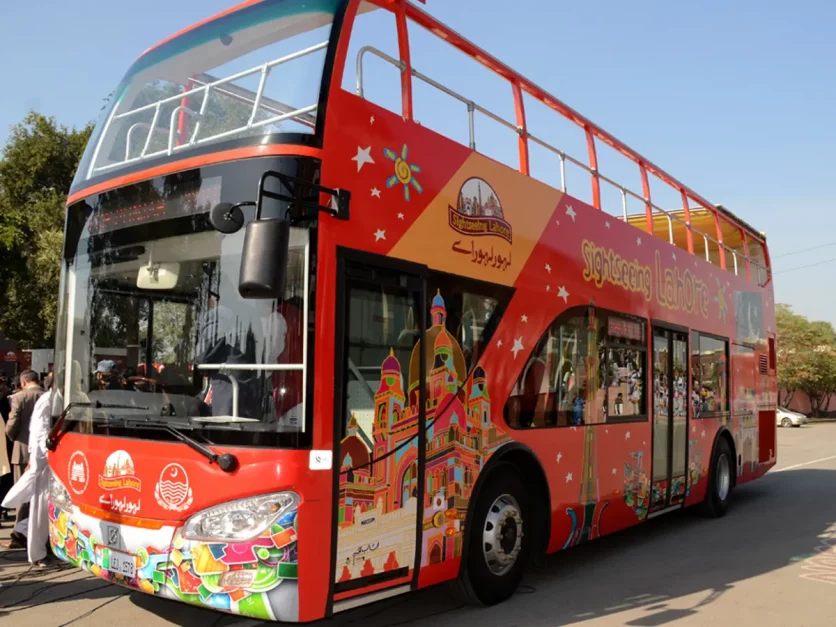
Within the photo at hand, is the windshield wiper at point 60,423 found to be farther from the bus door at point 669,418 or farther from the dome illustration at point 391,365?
the bus door at point 669,418

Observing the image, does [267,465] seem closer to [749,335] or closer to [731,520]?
[731,520]

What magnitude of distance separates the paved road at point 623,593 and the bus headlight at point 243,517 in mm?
1382

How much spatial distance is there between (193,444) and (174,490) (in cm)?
31

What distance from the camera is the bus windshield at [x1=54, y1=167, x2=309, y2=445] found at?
4328 millimetres

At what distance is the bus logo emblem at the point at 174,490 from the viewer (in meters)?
4.38

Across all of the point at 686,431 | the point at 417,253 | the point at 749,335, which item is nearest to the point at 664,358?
the point at 686,431

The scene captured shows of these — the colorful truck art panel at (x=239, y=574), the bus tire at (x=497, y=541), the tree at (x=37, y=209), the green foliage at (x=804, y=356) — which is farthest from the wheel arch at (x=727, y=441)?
the green foliage at (x=804, y=356)

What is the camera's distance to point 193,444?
4355 millimetres

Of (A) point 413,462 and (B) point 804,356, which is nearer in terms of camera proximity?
(A) point 413,462

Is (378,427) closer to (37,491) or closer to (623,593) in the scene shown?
(623,593)

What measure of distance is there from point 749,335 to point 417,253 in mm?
8834

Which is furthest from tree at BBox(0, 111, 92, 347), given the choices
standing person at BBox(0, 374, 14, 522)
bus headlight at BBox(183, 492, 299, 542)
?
bus headlight at BBox(183, 492, 299, 542)

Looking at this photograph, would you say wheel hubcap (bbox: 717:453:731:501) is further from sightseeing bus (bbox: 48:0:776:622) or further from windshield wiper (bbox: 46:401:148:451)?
windshield wiper (bbox: 46:401:148:451)

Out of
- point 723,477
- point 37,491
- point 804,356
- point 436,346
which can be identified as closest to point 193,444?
point 436,346
